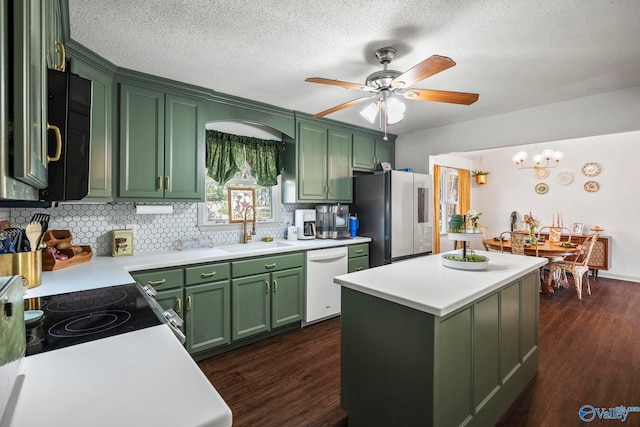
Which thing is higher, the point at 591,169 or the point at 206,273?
the point at 591,169

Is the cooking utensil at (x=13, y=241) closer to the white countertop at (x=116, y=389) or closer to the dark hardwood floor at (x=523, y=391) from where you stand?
the white countertop at (x=116, y=389)

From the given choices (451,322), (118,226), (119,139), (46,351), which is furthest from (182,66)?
(451,322)

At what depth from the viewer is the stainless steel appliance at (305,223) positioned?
3688 millimetres

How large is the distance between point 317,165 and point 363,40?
1866 mm

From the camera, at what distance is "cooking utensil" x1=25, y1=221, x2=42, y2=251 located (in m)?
1.71

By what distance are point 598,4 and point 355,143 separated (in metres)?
2.71

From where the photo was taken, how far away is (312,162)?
3660mm

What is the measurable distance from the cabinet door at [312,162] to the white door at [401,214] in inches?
34.3

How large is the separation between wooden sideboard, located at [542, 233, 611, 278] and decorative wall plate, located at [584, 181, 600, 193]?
2.83 feet

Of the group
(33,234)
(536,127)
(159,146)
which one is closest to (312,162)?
(159,146)

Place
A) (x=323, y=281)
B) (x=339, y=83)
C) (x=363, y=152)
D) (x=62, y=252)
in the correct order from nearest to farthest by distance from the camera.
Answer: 1. (x=339, y=83)
2. (x=62, y=252)
3. (x=323, y=281)
4. (x=363, y=152)

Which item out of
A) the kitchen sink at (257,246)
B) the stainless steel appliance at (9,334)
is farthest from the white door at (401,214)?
the stainless steel appliance at (9,334)

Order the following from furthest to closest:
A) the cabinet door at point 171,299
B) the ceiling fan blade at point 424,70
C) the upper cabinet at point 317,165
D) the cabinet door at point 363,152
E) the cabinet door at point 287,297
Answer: the cabinet door at point 363,152, the upper cabinet at point 317,165, the cabinet door at point 287,297, the cabinet door at point 171,299, the ceiling fan blade at point 424,70

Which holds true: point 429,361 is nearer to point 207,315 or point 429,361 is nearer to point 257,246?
point 207,315
